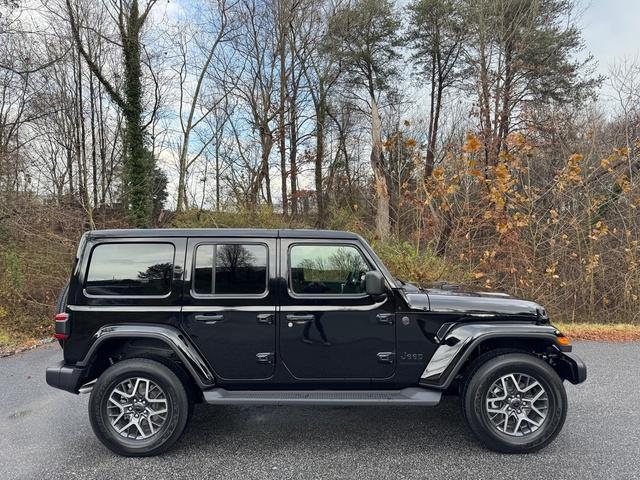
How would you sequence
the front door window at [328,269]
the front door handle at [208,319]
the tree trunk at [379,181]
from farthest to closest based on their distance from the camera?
1. the tree trunk at [379,181]
2. the front door window at [328,269]
3. the front door handle at [208,319]

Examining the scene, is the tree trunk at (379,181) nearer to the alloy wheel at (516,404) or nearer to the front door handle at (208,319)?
the alloy wheel at (516,404)

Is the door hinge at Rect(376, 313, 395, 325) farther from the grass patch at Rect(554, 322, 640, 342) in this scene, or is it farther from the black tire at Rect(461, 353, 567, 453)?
the grass patch at Rect(554, 322, 640, 342)

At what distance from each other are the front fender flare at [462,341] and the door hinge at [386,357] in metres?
0.28

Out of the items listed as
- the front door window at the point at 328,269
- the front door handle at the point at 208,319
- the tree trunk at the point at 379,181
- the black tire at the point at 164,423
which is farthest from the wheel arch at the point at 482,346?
the tree trunk at the point at 379,181

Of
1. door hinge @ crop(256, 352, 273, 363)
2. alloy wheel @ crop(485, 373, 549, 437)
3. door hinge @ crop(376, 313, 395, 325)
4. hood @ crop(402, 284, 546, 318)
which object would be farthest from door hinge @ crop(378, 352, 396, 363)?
door hinge @ crop(256, 352, 273, 363)

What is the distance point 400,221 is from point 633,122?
6.13m

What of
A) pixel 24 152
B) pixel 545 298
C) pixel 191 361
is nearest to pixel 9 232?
pixel 24 152

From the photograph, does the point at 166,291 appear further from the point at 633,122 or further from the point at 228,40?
the point at 228,40

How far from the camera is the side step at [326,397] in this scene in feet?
10.7

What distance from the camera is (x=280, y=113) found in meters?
21.9

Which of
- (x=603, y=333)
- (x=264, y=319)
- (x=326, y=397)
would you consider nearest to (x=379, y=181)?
(x=603, y=333)

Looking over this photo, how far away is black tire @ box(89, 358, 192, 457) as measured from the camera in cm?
320

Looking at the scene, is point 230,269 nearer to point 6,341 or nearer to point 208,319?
point 208,319

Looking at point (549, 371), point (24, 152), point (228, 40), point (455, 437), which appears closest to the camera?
point (549, 371)
